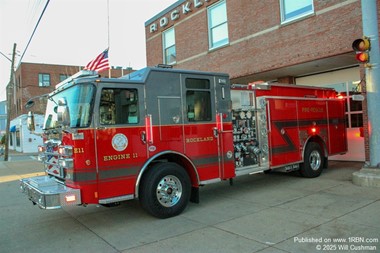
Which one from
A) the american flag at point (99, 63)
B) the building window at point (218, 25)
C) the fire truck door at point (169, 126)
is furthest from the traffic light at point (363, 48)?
the building window at point (218, 25)

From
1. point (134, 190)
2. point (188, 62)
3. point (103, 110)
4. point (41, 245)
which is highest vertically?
point (188, 62)

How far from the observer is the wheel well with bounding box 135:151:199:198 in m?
5.94

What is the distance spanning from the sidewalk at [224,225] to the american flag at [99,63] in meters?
4.42

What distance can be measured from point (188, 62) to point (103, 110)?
12.4 metres

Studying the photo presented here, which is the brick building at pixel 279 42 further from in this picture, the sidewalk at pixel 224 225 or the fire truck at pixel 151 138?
the sidewalk at pixel 224 225

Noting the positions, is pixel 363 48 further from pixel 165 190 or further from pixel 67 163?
pixel 67 163

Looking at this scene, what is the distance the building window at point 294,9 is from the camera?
11.9 m

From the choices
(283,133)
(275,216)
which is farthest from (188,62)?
(275,216)

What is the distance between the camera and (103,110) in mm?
5613

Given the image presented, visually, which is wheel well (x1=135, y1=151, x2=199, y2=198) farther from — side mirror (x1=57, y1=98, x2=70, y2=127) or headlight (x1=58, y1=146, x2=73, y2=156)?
side mirror (x1=57, y1=98, x2=70, y2=127)

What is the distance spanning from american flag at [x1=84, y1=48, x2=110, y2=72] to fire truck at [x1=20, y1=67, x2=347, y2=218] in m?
3.56

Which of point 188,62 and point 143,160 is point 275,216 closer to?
point 143,160

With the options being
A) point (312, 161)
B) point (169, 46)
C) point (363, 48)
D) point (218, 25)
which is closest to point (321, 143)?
point (312, 161)

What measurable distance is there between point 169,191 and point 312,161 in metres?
5.19
